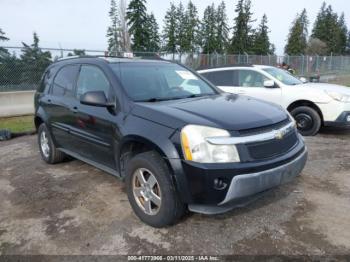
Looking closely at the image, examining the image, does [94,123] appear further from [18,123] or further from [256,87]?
[18,123]

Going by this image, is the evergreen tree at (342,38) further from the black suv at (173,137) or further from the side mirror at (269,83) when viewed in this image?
the black suv at (173,137)

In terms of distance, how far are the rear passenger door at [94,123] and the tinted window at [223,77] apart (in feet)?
14.8

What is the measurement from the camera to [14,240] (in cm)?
335

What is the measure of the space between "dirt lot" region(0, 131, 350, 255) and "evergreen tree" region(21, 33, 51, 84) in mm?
7100

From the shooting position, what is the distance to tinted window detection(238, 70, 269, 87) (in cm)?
785

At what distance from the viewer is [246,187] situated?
297cm

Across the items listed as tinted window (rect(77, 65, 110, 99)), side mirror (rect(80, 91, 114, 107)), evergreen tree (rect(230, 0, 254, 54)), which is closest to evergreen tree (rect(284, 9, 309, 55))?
evergreen tree (rect(230, 0, 254, 54))

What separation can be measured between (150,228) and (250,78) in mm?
5550

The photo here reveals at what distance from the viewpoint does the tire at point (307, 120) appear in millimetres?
7211

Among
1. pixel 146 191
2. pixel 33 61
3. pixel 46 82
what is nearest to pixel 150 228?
pixel 146 191

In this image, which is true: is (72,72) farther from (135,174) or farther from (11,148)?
(11,148)

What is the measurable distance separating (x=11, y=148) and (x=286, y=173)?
5.88 m

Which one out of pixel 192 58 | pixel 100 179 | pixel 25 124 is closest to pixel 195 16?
pixel 192 58

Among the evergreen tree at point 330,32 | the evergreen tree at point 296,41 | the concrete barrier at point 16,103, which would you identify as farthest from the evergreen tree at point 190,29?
the concrete barrier at point 16,103
